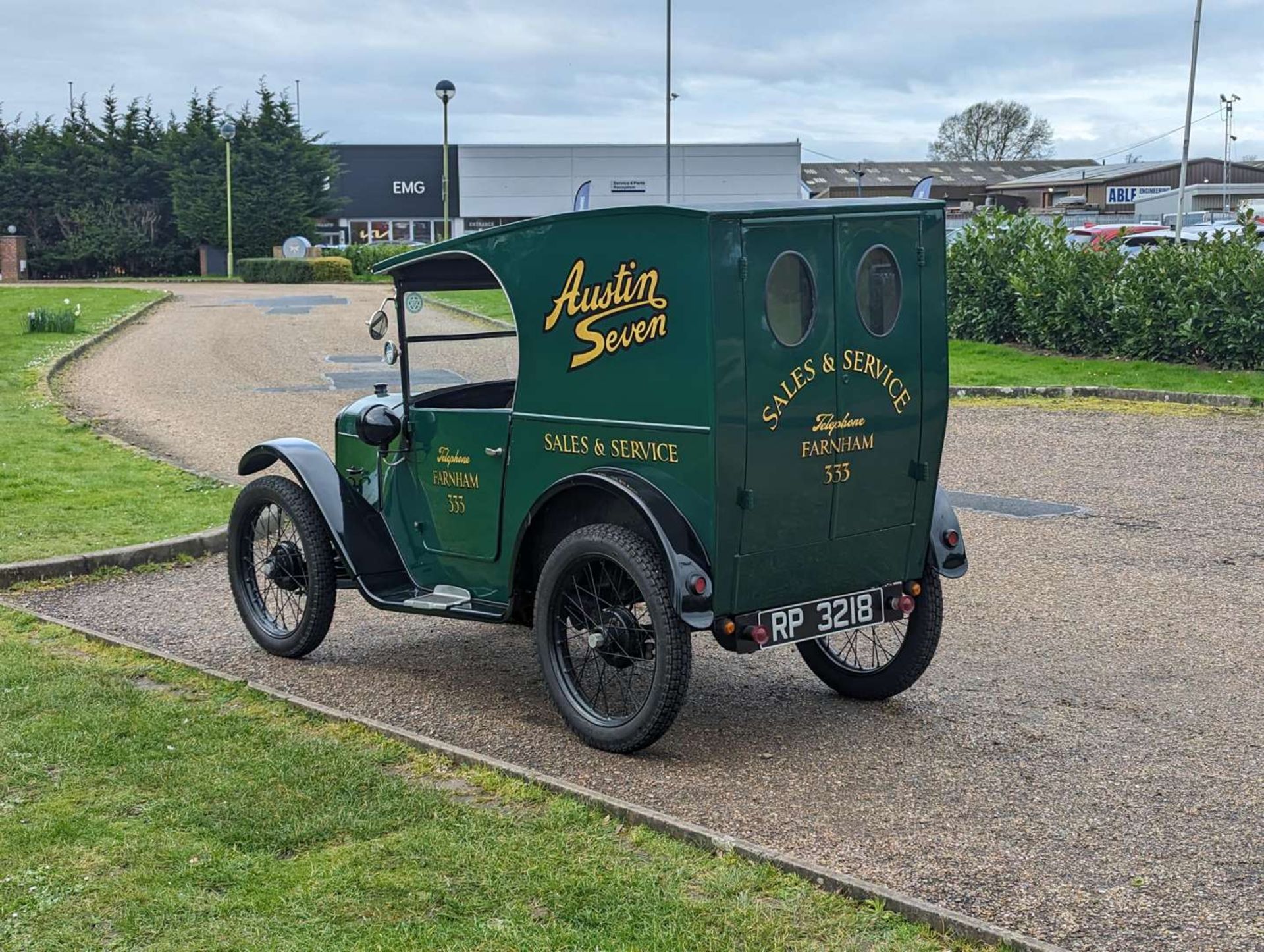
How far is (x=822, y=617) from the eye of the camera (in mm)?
5242

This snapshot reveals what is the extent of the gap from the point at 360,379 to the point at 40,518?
8.70m

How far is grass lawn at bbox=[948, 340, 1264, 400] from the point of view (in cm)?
1625

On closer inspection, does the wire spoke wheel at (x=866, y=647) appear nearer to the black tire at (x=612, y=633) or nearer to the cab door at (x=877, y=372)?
the cab door at (x=877, y=372)

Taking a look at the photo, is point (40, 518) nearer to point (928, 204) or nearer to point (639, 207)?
point (639, 207)

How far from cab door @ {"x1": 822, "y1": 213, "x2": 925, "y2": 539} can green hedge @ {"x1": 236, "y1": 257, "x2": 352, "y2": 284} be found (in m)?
38.7

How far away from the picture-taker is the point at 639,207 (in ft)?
16.4

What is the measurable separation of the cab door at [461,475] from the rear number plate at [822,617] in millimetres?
1323

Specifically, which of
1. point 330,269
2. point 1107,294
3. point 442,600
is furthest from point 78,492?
point 330,269

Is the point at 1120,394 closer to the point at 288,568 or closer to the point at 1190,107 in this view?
the point at 288,568

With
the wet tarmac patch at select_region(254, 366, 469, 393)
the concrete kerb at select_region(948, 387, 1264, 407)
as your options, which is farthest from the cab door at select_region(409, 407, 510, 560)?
the concrete kerb at select_region(948, 387, 1264, 407)

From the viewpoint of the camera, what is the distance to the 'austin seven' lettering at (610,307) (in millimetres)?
4996

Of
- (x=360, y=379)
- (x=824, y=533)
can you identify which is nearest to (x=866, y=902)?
(x=824, y=533)

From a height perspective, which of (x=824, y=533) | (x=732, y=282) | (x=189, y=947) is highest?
(x=732, y=282)

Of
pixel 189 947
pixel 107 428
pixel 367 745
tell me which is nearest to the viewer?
pixel 189 947
